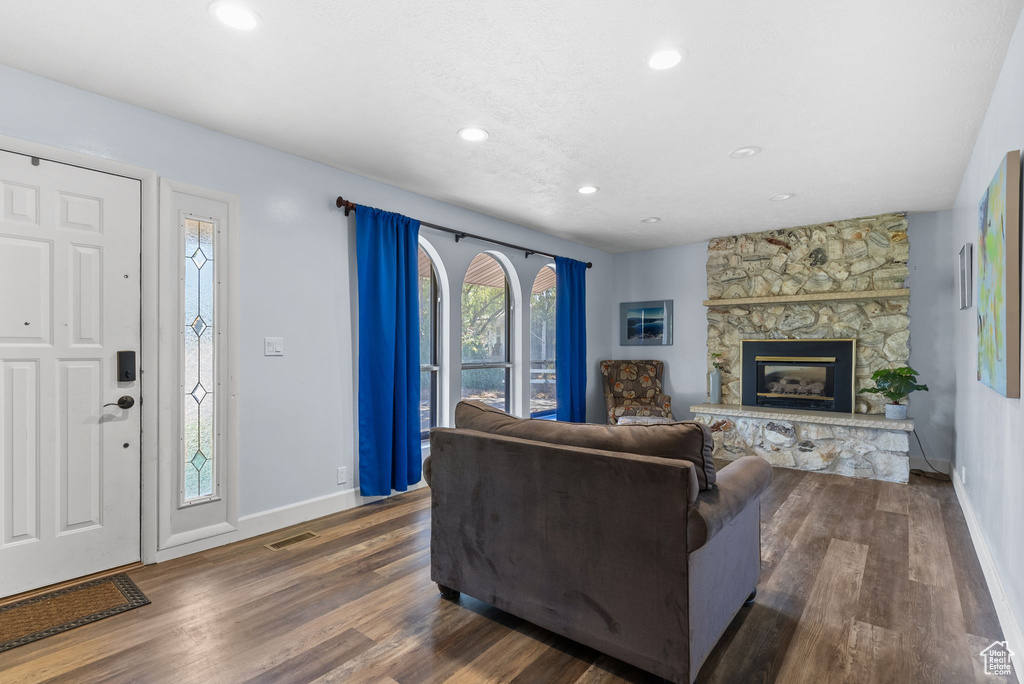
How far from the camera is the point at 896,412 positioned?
4.56 m

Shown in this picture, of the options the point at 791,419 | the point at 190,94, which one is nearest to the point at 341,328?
the point at 190,94

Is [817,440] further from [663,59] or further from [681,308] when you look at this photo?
[663,59]

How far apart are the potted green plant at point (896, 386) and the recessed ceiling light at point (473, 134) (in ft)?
12.8

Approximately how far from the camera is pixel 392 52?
2219 mm

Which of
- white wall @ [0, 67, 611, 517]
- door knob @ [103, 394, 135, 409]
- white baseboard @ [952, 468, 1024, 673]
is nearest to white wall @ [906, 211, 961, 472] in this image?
white baseboard @ [952, 468, 1024, 673]

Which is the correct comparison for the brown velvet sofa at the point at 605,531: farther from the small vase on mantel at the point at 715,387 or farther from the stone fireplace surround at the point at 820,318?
the small vase on mantel at the point at 715,387

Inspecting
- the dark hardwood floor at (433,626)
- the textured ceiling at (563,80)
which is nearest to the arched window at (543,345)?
the textured ceiling at (563,80)

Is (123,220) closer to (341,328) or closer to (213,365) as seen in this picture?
(213,365)

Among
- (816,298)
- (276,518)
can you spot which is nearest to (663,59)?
(276,518)

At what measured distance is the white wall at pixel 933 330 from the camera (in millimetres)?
4621

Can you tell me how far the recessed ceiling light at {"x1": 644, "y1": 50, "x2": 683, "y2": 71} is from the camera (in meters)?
2.19

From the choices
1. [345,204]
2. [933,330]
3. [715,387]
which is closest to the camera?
[345,204]

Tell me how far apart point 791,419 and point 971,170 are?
2.40m

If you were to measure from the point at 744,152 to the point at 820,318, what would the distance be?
266cm
